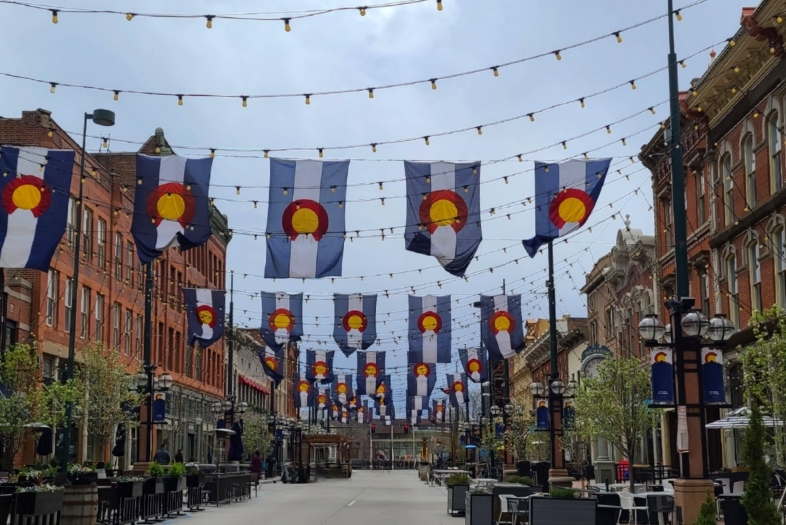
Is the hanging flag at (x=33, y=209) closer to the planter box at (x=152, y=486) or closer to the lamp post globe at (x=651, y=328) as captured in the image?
the planter box at (x=152, y=486)

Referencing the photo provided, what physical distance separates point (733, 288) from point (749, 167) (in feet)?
13.9

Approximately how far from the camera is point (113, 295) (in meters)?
48.9

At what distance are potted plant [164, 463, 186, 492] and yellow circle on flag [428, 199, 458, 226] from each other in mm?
9680

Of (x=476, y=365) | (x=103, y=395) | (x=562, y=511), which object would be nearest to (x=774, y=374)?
(x=562, y=511)

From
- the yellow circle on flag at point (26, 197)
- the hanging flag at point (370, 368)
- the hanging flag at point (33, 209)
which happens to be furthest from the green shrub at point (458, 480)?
the hanging flag at point (370, 368)

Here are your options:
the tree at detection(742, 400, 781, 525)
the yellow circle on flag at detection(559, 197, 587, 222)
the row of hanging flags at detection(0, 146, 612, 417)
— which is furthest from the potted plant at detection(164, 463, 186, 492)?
the tree at detection(742, 400, 781, 525)

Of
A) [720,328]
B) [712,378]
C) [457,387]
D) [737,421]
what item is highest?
[457,387]

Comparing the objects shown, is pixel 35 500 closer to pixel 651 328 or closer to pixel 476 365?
pixel 651 328

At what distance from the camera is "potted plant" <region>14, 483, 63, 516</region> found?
18.0 meters

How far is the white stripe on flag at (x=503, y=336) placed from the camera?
136ft

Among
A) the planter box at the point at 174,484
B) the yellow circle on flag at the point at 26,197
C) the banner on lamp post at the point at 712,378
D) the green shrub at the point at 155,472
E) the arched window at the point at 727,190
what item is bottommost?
the planter box at the point at 174,484

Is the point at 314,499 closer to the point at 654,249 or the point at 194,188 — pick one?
the point at 194,188

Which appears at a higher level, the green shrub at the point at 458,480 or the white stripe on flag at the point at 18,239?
the white stripe on flag at the point at 18,239

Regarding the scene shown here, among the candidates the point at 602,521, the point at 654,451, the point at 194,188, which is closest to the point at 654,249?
the point at 654,451
